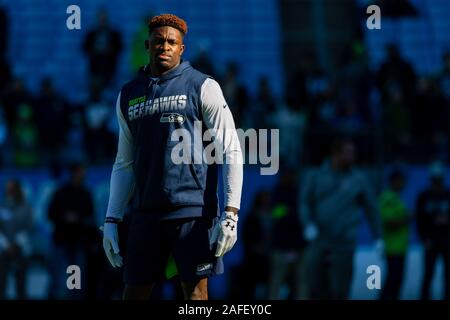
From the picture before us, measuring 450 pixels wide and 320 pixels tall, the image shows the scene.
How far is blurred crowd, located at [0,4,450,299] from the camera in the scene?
459 inches

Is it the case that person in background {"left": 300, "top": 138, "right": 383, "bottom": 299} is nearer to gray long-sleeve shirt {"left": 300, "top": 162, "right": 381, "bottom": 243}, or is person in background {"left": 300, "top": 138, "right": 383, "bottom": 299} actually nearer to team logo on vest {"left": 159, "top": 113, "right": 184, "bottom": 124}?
gray long-sleeve shirt {"left": 300, "top": 162, "right": 381, "bottom": 243}

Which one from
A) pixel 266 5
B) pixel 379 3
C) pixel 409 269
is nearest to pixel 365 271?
pixel 409 269

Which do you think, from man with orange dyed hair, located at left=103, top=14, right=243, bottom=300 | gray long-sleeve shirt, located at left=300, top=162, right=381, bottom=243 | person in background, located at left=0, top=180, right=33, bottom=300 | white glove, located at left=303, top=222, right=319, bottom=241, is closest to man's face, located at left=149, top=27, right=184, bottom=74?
man with orange dyed hair, located at left=103, top=14, right=243, bottom=300

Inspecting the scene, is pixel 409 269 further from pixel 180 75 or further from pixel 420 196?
pixel 180 75

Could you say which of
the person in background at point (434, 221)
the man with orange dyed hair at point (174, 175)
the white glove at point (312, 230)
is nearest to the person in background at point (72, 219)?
the white glove at point (312, 230)

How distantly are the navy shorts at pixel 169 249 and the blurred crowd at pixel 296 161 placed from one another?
15.4 ft

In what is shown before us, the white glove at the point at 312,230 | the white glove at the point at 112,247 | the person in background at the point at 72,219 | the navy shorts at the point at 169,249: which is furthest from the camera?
the person in background at the point at 72,219

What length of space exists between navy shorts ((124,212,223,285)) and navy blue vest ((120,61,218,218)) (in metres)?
0.07

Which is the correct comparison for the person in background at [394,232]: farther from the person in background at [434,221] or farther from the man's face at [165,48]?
the man's face at [165,48]

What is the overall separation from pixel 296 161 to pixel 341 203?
3601mm

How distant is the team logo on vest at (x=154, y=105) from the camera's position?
6.91 metres

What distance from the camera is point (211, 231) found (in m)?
6.93

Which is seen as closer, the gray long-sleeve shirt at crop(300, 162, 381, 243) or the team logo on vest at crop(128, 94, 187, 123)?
the team logo on vest at crop(128, 94, 187, 123)
